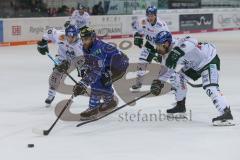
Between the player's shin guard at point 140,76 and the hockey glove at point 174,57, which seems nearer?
the hockey glove at point 174,57

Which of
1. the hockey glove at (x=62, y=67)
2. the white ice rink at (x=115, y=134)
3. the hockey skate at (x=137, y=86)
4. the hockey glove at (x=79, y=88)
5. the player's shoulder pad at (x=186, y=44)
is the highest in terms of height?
the player's shoulder pad at (x=186, y=44)

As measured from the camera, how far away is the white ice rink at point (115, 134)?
499cm

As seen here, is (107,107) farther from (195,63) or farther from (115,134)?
(195,63)

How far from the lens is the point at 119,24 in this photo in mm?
19266

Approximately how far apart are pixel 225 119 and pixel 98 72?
1481 millimetres

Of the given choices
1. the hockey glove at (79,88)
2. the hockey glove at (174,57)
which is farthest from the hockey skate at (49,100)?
the hockey glove at (174,57)

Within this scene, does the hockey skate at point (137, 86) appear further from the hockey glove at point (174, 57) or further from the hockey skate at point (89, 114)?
the hockey glove at point (174, 57)

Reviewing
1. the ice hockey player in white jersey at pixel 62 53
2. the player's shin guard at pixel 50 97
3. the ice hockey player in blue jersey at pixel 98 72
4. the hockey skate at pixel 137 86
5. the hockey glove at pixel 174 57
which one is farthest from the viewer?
Result: the hockey skate at pixel 137 86

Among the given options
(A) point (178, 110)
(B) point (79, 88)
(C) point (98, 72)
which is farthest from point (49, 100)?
(A) point (178, 110)

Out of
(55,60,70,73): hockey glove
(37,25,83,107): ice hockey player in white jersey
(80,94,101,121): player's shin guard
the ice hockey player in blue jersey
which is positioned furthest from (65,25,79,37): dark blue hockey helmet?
(80,94,101,121): player's shin guard

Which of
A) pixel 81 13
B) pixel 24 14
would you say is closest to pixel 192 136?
pixel 81 13

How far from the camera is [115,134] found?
5855 millimetres

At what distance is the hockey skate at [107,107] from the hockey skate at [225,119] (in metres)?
1.33

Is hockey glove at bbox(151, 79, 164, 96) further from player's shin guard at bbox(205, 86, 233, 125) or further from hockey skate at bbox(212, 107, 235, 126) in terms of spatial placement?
hockey skate at bbox(212, 107, 235, 126)
